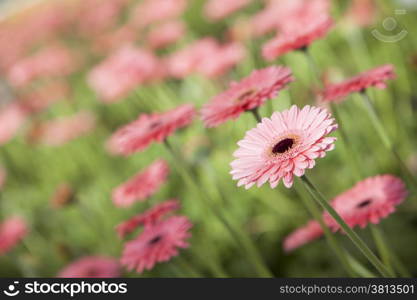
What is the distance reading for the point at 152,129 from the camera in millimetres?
869

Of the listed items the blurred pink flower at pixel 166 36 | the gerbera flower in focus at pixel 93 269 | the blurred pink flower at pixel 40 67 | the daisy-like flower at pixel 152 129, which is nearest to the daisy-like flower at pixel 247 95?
the daisy-like flower at pixel 152 129

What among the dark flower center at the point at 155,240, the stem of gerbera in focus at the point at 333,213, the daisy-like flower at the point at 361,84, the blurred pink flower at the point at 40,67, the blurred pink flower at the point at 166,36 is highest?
the blurred pink flower at the point at 40,67

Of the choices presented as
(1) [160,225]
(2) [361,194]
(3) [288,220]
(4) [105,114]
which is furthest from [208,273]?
(4) [105,114]

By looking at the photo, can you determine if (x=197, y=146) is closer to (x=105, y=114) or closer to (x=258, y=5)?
(x=258, y=5)

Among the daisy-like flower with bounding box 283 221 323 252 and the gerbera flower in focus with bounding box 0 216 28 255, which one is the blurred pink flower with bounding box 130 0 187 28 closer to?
the gerbera flower in focus with bounding box 0 216 28 255

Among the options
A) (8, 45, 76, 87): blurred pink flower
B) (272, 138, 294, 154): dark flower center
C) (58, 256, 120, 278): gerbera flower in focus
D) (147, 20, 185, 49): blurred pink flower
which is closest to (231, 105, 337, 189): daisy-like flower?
(272, 138, 294, 154): dark flower center

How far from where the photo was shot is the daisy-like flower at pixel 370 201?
776 millimetres

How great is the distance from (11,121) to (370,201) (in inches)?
71.0

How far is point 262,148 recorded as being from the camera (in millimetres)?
620

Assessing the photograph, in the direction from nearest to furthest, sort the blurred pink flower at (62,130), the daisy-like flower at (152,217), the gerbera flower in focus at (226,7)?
the daisy-like flower at (152,217) < the gerbera flower in focus at (226,7) < the blurred pink flower at (62,130)

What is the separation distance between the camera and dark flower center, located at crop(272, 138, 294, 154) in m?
0.60

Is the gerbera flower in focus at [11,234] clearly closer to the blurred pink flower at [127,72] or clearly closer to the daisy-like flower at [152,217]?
the blurred pink flower at [127,72]

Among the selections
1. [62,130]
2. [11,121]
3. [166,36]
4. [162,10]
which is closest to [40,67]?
[11,121]

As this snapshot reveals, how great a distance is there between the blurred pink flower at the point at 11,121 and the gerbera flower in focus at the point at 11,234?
73 centimetres
